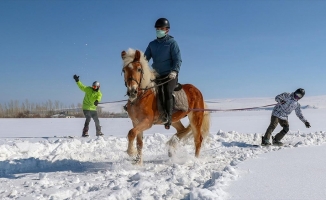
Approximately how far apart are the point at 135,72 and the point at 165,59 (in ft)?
3.41

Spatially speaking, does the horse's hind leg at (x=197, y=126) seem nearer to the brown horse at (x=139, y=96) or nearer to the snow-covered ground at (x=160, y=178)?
the snow-covered ground at (x=160, y=178)

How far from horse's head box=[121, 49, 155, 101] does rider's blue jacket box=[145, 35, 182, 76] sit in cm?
55

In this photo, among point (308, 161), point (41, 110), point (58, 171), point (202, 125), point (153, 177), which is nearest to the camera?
point (153, 177)

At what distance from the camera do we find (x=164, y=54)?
5.57m

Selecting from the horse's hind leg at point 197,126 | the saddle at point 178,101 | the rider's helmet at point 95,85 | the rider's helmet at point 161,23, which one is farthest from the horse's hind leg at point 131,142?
the rider's helmet at point 95,85

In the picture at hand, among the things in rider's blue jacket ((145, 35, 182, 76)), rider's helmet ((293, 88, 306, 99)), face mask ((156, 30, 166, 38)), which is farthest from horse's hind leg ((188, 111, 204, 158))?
rider's helmet ((293, 88, 306, 99))

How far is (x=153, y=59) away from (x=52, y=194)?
3.27 m

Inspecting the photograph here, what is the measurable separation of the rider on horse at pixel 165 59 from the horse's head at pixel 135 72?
37cm

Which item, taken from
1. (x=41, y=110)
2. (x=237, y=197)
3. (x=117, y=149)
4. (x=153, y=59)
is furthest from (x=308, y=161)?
(x=41, y=110)

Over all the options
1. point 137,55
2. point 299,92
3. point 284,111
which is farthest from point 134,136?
point 299,92

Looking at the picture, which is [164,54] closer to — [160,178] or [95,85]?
[160,178]

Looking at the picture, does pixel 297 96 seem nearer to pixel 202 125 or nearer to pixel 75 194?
pixel 202 125

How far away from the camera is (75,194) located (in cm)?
322

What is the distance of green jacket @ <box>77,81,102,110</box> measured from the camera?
33.4 feet
